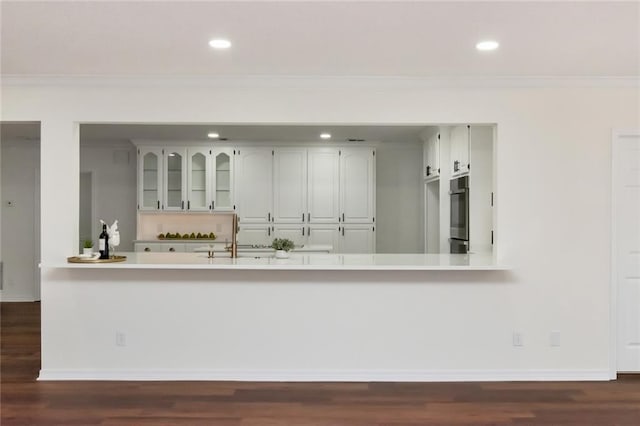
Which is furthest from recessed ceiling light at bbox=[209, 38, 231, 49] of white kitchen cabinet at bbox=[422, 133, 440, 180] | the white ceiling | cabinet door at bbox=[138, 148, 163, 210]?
cabinet door at bbox=[138, 148, 163, 210]

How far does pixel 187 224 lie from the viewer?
7.60m

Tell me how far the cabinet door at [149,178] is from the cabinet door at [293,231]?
1684 millimetres

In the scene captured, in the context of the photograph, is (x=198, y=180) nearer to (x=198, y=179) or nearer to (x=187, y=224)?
(x=198, y=179)

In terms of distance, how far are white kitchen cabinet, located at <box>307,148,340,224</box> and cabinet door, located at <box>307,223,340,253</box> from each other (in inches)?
2.9

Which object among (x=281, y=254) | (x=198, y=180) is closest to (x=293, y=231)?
(x=198, y=180)

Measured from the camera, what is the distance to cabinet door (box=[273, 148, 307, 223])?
736 centimetres

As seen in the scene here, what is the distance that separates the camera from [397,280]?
158 inches

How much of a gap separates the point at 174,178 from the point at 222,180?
26.5 inches

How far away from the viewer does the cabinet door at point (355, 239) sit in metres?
7.33

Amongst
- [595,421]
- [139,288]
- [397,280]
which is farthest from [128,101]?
[595,421]

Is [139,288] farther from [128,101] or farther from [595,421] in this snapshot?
[595,421]

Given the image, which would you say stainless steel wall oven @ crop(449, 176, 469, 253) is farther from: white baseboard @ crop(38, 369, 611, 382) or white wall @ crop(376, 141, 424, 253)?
white wall @ crop(376, 141, 424, 253)

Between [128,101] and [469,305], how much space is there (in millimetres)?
3089

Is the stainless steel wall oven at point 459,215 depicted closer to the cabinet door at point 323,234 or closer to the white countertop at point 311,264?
the white countertop at point 311,264
